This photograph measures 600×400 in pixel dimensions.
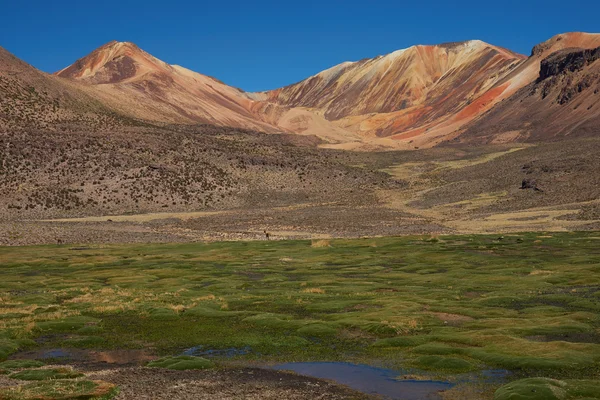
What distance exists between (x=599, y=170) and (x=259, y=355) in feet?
379

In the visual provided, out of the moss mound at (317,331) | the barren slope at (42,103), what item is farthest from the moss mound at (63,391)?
the barren slope at (42,103)

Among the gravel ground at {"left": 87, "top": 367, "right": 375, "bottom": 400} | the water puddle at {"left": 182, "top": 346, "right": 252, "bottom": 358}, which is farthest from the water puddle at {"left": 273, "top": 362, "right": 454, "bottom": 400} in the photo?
the water puddle at {"left": 182, "top": 346, "right": 252, "bottom": 358}

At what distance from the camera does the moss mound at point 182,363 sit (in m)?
25.6

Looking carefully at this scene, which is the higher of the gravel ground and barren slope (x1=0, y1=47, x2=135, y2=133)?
barren slope (x1=0, y1=47, x2=135, y2=133)

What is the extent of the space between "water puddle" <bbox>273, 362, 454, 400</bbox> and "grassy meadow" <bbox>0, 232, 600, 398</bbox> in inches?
41.3

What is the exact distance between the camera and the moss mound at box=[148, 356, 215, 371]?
25591mm

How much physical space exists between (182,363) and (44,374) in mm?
5027

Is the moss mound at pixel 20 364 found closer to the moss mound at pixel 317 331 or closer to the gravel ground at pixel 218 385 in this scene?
the gravel ground at pixel 218 385

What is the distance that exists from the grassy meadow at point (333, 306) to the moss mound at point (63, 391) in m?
6.13

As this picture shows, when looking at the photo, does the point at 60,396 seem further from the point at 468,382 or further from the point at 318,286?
the point at 318,286

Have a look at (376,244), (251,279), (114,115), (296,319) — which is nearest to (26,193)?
(114,115)

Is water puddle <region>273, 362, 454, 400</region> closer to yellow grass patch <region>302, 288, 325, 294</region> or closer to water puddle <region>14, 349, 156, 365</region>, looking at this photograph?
water puddle <region>14, 349, 156, 365</region>

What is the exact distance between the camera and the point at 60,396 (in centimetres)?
2119

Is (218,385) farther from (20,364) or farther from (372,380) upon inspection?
(20,364)
